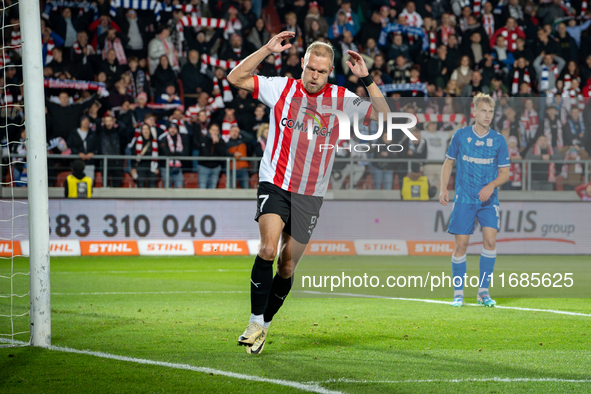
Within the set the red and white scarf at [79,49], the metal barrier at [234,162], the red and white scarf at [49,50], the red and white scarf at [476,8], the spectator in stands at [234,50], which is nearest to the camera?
the metal barrier at [234,162]

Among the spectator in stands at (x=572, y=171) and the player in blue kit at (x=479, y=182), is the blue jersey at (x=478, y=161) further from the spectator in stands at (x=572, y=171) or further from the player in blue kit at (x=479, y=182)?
the spectator in stands at (x=572, y=171)

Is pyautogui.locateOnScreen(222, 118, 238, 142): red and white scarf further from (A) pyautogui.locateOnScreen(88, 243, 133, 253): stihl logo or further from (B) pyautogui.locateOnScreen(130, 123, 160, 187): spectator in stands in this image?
(A) pyautogui.locateOnScreen(88, 243, 133, 253): stihl logo

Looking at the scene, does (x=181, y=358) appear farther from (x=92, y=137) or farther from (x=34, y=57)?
(x=92, y=137)

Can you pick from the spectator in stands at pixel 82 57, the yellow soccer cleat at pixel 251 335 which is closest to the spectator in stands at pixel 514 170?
the spectator in stands at pixel 82 57

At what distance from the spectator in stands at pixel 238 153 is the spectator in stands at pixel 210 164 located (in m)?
0.17

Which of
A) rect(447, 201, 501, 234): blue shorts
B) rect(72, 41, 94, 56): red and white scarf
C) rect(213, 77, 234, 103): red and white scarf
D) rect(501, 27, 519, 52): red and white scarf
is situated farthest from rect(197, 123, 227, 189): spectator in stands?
rect(501, 27, 519, 52): red and white scarf

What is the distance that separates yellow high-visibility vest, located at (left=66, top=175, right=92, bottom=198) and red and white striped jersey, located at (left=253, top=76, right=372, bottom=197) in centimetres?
986

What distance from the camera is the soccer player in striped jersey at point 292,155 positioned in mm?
5316

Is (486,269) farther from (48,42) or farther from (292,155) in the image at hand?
(48,42)

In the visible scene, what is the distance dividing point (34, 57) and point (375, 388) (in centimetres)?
331

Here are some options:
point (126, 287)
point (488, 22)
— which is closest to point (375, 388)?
point (126, 287)

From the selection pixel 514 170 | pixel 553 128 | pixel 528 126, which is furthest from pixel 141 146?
pixel 553 128

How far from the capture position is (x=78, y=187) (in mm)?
14523

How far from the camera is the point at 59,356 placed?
4.84m
